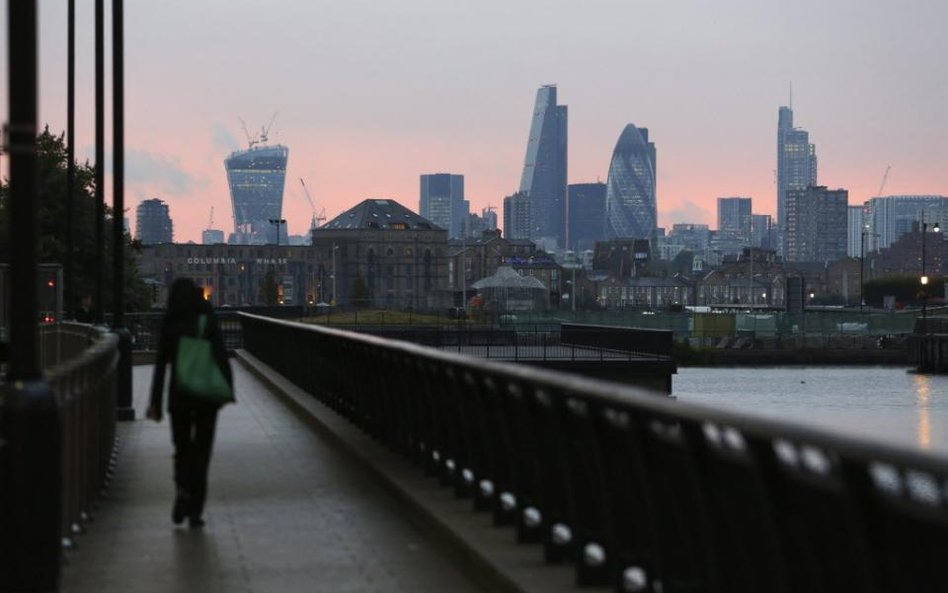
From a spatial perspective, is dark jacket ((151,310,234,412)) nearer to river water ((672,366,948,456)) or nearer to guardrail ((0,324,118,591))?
guardrail ((0,324,118,591))

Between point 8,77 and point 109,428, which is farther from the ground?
point 8,77

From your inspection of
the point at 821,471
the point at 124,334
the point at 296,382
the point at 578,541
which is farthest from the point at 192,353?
the point at 296,382

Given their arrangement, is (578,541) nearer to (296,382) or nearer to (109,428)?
(109,428)

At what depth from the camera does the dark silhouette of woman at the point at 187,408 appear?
12.7 meters

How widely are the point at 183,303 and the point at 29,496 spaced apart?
12.2 ft

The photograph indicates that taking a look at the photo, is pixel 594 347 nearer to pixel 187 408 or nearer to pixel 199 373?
pixel 187 408

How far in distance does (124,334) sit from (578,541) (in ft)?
51.8

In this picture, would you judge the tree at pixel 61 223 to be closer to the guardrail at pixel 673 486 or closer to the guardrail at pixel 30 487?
the guardrail at pixel 673 486

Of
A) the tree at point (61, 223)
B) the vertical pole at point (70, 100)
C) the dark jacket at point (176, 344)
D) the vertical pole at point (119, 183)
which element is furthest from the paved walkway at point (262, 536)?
the tree at point (61, 223)

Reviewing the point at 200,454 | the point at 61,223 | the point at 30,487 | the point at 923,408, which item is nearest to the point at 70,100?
the point at 200,454

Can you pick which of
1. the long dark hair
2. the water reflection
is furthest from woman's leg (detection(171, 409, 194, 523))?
the water reflection

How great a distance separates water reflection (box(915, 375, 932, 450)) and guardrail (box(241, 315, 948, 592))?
4066 cm

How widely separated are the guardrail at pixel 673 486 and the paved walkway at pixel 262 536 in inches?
27.3

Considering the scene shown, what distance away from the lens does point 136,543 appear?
1215 cm
